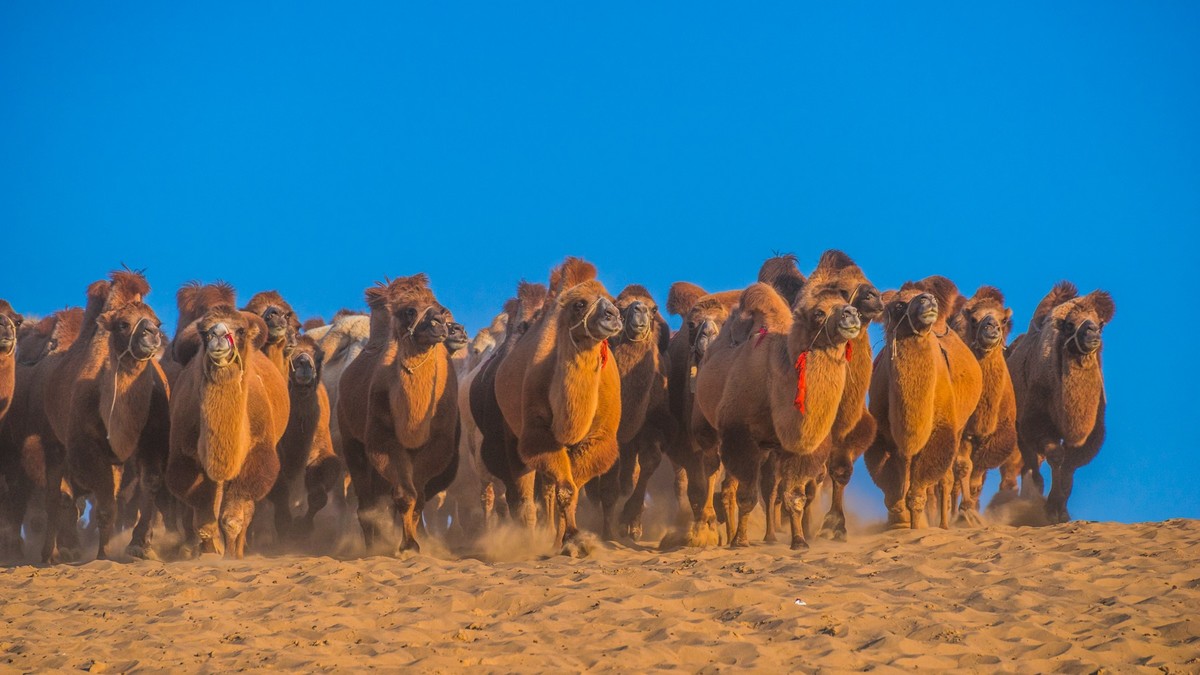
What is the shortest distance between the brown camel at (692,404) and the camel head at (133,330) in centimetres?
475

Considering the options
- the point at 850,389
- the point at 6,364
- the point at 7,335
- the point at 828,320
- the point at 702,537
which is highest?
the point at 7,335

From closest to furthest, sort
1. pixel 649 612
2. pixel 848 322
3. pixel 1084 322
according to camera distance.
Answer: pixel 649 612
pixel 848 322
pixel 1084 322

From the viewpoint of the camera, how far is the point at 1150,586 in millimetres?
10047

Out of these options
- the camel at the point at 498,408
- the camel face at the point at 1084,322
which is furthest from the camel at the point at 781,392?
the camel face at the point at 1084,322

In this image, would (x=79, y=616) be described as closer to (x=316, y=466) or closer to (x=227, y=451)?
(x=227, y=451)

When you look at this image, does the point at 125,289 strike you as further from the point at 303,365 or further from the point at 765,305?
the point at 765,305

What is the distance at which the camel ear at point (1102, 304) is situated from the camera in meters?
16.0

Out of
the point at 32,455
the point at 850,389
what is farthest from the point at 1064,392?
the point at 32,455

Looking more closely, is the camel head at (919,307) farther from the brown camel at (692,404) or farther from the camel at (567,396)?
the camel at (567,396)

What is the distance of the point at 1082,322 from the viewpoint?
51.2 ft

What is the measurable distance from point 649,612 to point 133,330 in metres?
6.34

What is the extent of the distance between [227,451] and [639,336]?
11.3ft

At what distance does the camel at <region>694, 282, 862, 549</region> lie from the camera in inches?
483

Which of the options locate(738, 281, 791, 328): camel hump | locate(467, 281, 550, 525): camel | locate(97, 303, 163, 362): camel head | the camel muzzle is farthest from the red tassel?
locate(97, 303, 163, 362): camel head
